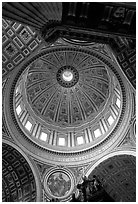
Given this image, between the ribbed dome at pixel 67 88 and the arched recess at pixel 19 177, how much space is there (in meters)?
4.87

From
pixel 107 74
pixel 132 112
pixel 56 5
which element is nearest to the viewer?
pixel 56 5

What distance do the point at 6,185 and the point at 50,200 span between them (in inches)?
117

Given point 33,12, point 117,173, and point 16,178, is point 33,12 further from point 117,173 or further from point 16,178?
point 117,173

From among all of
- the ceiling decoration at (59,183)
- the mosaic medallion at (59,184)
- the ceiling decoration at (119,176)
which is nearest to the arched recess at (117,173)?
the ceiling decoration at (119,176)

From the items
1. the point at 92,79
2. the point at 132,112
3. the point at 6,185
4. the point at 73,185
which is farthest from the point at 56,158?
the point at 92,79

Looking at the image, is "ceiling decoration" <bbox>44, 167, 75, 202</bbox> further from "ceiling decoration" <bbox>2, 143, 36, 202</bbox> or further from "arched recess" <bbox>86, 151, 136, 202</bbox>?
"arched recess" <bbox>86, 151, 136, 202</bbox>

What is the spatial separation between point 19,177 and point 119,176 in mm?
6114

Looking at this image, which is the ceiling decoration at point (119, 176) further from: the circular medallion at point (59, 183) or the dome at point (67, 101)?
the dome at point (67, 101)

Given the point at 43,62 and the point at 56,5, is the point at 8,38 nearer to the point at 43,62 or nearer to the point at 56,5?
the point at 56,5

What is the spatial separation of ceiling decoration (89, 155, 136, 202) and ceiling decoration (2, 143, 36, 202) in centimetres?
371

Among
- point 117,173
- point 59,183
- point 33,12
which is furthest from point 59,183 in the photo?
point 33,12

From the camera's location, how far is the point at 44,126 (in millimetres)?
20109

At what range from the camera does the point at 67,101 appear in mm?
22406

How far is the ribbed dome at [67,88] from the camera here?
2081 cm
